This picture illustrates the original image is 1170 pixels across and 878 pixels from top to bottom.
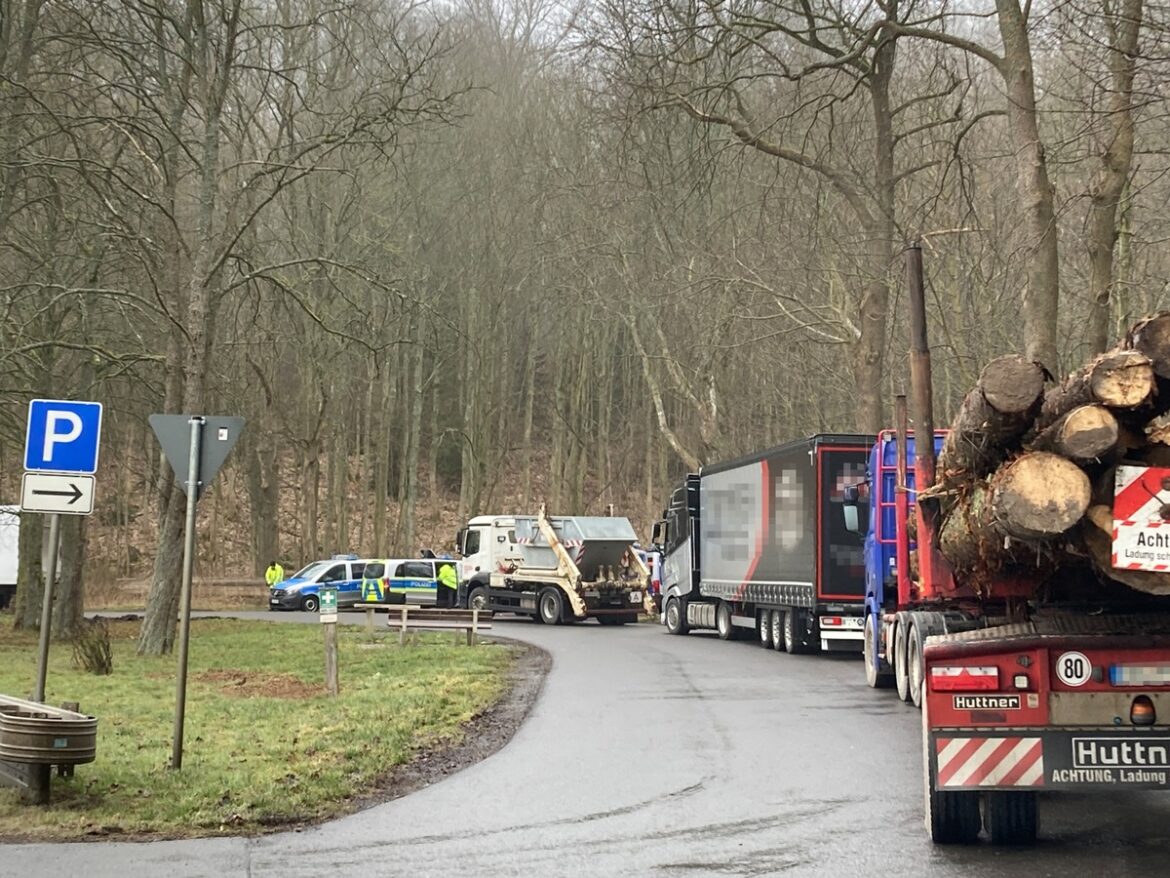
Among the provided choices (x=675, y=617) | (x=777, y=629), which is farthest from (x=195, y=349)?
(x=675, y=617)

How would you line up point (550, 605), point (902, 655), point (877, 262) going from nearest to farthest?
point (902, 655) → point (877, 262) → point (550, 605)

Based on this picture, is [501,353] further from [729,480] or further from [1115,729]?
[1115,729]

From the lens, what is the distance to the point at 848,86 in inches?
1088

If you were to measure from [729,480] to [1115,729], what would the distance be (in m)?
18.8

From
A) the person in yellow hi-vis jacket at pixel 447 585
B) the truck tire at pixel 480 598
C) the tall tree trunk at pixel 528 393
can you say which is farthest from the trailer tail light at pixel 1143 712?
the tall tree trunk at pixel 528 393

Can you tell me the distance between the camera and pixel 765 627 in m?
25.1

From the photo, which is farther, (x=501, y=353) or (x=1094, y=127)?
(x=501, y=353)

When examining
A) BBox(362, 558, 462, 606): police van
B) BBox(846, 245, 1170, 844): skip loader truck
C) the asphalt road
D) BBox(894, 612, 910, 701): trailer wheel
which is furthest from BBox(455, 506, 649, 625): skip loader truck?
BBox(846, 245, 1170, 844): skip loader truck

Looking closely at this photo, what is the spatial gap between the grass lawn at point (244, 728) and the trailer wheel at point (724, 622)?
5.45m

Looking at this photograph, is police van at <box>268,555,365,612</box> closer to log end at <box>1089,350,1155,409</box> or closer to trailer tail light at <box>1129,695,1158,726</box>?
trailer tail light at <box>1129,695,1158,726</box>

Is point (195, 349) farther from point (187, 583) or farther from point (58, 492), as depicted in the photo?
point (187, 583)

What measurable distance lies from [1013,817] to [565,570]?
26.4 m

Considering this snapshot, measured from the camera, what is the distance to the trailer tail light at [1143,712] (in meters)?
7.00

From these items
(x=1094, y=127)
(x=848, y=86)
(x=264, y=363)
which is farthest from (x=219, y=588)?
(x=1094, y=127)
